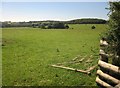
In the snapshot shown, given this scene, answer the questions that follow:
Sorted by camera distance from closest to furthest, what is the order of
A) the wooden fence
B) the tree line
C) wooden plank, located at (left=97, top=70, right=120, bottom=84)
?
wooden plank, located at (left=97, top=70, right=120, bottom=84), the wooden fence, the tree line

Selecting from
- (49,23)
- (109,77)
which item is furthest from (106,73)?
(49,23)

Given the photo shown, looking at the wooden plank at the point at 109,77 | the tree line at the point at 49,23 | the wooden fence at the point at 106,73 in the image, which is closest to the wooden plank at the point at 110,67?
the wooden fence at the point at 106,73

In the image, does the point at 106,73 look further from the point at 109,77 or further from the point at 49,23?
the point at 49,23

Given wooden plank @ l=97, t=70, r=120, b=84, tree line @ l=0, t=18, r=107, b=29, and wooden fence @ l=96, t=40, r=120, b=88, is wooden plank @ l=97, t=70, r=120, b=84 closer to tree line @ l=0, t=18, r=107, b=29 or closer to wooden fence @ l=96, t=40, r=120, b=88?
wooden fence @ l=96, t=40, r=120, b=88

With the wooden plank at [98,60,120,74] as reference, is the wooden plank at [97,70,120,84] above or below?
below

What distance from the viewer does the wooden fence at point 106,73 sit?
10.7m

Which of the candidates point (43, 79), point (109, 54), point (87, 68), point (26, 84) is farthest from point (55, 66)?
point (109, 54)

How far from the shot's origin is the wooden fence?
10.7 m

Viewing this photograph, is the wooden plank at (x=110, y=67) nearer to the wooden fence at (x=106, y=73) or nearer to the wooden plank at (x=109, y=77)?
the wooden fence at (x=106, y=73)

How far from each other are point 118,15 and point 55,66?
6707 mm

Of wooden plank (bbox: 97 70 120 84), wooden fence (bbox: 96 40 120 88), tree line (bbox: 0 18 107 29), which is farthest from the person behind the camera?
tree line (bbox: 0 18 107 29)

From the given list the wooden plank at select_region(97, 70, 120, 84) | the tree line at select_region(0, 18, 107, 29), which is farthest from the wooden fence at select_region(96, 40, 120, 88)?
the tree line at select_region(0, 18, 107, 29)

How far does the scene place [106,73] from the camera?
11820mm

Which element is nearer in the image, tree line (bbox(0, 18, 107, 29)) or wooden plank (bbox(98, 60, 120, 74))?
wooden plank (bbox(98, 60, 120, 74))
